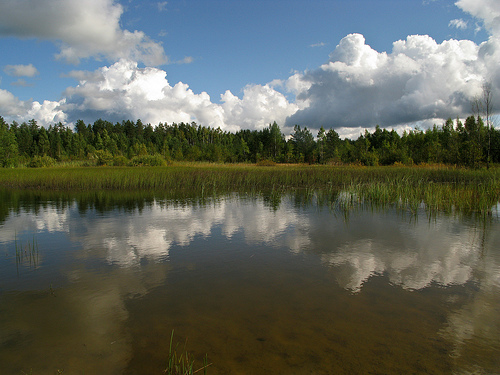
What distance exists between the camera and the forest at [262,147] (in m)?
28.7

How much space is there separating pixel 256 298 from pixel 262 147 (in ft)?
202

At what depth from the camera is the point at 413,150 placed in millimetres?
37156

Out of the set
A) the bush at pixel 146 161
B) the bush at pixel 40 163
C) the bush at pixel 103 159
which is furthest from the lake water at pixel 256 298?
the bush at pixel 40 163

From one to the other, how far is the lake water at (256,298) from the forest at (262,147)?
19.1 metres

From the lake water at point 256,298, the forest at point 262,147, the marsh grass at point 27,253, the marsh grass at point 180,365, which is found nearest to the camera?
the marsh grass at point 180,365

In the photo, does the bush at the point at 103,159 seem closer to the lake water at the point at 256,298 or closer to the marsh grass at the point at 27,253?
the lake water at the point at 256,298

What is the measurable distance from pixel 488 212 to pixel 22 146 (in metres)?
73.3

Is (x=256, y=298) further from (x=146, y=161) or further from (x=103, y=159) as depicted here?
(x=103, y=159)

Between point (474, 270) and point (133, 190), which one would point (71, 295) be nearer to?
point (474, 270)

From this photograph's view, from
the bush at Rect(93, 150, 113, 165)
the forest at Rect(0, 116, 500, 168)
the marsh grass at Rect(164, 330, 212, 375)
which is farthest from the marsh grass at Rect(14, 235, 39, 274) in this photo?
the bush at Rect(93, 150, 113, 165)

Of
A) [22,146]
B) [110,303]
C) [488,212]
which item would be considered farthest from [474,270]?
[22,146]

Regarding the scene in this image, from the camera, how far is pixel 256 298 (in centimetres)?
378

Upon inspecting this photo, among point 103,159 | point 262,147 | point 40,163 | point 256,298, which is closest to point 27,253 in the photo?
point 256,298

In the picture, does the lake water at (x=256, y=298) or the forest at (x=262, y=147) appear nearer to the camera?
the lake water at (x=256, y=298)
